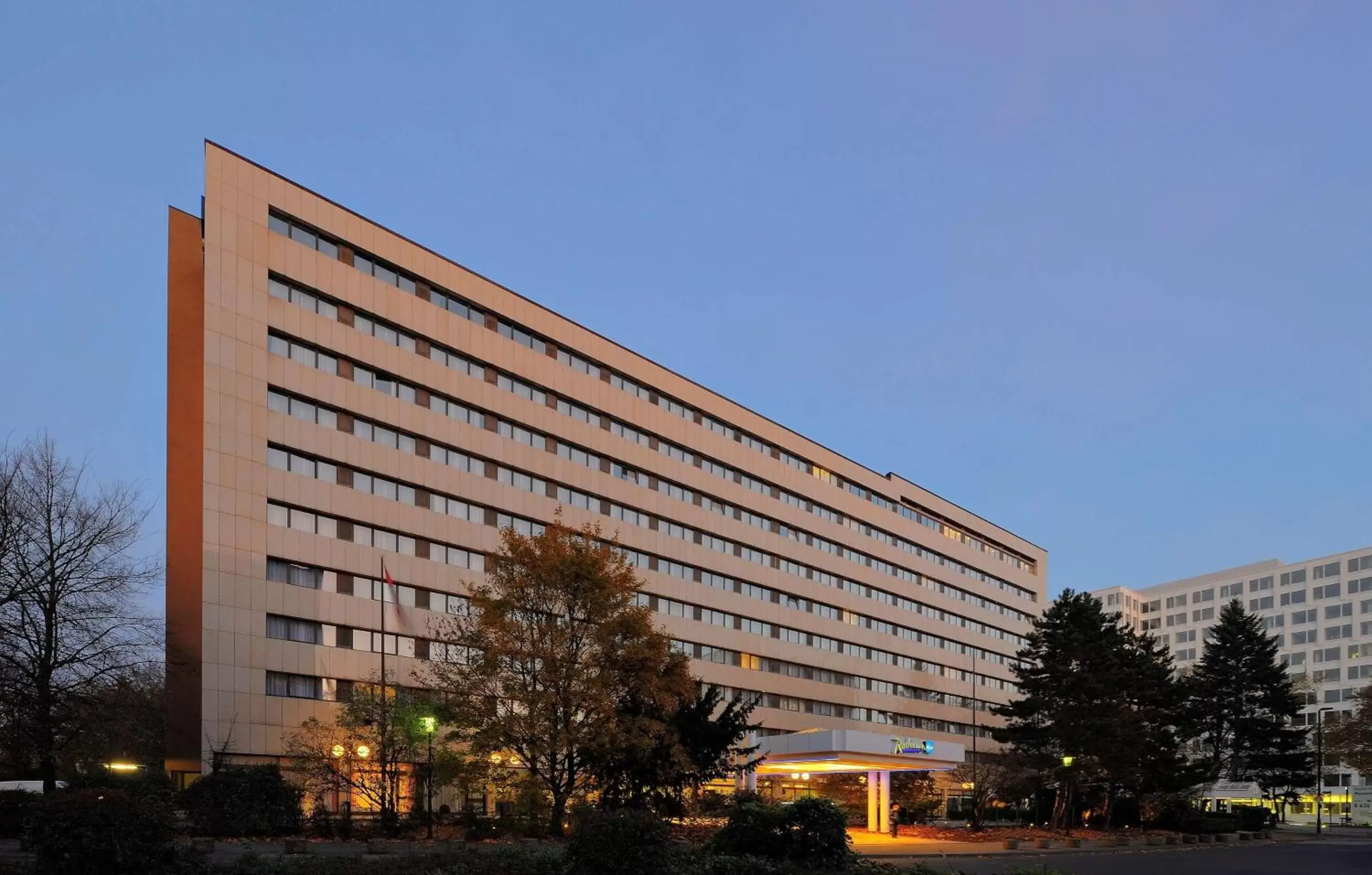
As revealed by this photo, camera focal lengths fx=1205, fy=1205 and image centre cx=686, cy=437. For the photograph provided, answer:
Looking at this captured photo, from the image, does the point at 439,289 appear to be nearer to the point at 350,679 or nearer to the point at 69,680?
the point at 350,679

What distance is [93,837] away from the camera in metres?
20.4

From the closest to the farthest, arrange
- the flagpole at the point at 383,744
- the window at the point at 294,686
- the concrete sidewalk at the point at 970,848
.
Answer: the flagpole at the point at 383,744 < the concrete sidewalk at the point at 970,848 < the window at the point at 294,686

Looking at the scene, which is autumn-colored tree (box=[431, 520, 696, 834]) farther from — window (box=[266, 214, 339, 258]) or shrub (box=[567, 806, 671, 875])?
window (box=[266, 214, 339, 258])

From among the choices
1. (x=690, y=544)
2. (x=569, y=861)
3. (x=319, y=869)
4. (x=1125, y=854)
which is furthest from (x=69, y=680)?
(x=1125, y=854)

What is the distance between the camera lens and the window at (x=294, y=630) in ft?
170

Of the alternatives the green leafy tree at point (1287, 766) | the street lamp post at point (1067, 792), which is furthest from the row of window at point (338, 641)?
the green leafy tree at point (1287, 766)

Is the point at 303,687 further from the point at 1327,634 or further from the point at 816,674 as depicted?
the point at 1327,634

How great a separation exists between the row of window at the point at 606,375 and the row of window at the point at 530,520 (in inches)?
294

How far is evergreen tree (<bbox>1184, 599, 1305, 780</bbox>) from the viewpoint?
102 meters

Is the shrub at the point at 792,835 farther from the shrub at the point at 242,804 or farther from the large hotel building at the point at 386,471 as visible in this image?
the large hotel building at the point at 386,471

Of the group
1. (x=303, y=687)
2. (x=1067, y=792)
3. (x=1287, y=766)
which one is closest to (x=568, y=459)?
(x=303, y=687)

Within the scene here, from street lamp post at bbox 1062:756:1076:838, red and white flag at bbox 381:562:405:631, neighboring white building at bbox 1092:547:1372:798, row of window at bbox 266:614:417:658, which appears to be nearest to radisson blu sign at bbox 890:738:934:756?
street lamp post at bbox 1062:756:1076:838

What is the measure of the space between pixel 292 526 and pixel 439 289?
15.4 metres

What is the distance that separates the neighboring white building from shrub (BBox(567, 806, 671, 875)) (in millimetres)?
142242
